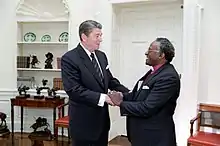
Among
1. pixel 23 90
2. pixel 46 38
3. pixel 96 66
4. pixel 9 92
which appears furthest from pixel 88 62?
pixel 9 92

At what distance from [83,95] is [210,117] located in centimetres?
257

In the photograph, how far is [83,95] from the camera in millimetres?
2426

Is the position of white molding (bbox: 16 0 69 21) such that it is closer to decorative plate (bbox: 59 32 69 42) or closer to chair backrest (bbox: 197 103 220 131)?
decorative plate (bbox: 59 32 69 42)

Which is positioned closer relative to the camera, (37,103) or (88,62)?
(88,62)

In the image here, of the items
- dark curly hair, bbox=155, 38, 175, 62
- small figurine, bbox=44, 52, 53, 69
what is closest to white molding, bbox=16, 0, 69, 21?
small figurine, bbox=44, 52, 53, 69

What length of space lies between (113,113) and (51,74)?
158cm

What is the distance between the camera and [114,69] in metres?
5.33

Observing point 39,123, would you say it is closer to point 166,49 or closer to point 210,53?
point 210,53

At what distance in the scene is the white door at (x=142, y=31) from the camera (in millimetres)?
5090

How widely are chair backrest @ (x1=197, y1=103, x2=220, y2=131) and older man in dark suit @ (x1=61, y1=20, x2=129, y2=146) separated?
2.25 m

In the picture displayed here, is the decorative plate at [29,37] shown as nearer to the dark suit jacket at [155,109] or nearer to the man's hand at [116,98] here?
the man's hand at [116,98]

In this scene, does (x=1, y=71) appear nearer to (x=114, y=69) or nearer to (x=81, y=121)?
A: (x=114, y=69)

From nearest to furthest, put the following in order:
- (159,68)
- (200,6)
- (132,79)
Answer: (159,68) → (200,6) → (132,79)

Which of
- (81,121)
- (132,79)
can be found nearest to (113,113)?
(132,79)
